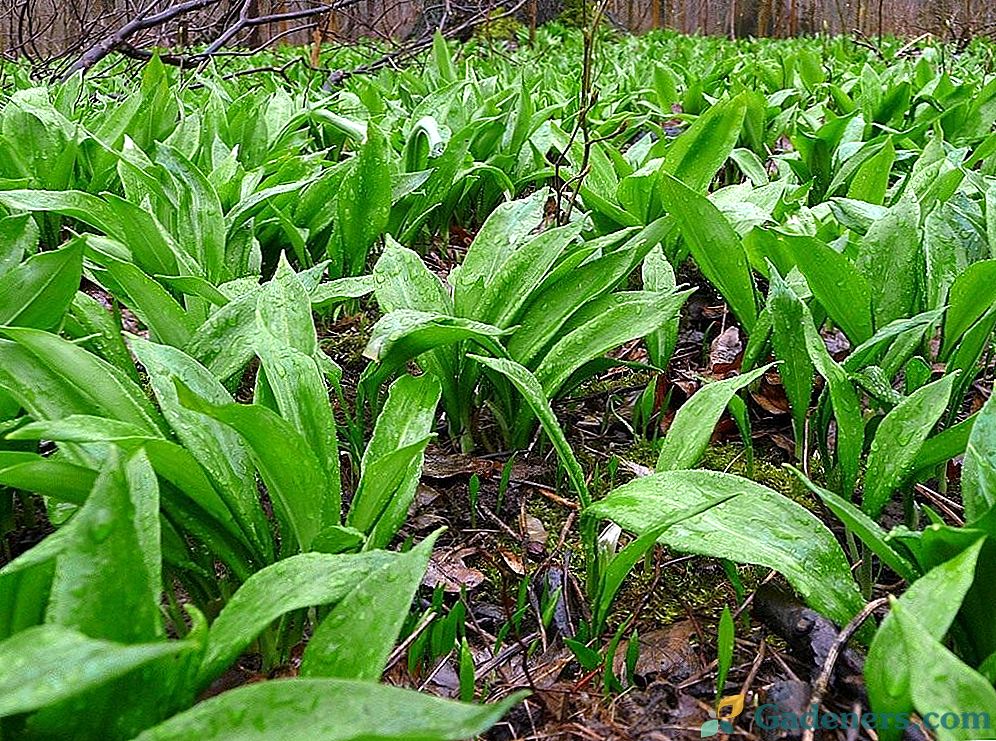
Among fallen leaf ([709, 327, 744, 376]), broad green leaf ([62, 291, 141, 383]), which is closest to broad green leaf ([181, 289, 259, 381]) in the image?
broad green leaf ([62, 291, 141, 383])

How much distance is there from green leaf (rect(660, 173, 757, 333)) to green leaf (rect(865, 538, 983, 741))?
3.26 ft

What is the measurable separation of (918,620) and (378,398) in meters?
1.22

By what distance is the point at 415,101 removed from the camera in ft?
15.4

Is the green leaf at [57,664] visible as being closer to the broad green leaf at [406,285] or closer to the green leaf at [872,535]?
the green leaf at [872,535]

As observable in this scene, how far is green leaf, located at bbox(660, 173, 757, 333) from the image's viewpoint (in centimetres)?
184

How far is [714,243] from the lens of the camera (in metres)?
1.89

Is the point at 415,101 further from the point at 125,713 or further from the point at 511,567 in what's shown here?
the point at 125,713

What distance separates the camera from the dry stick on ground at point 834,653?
1.07m

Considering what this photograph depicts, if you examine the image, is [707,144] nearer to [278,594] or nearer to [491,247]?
[491,247]

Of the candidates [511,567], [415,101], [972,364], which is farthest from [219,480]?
[415,101]

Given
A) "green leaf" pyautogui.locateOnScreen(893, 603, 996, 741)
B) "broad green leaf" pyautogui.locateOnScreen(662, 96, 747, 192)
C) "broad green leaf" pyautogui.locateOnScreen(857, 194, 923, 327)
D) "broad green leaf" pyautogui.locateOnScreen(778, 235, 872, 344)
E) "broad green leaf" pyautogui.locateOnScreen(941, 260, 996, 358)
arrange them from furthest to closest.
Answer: "broad green leaf" pyautogui.locateOnScreen(662, 96, 747, 192) → "broad green leaf" pyautogui.locateOnScreen(857, 194, 923, 327) → "broad green leaf" pyautogui.locateOnScreen(778, 235, 872, 344) → "broad green leaf" pyautogui.locateOnScreen(941, 260, 996, 358) → "green leaf" pyautogui.locateOnScreen(893, 603, 996, 741)

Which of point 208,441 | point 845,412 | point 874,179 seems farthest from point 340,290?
point 874,179

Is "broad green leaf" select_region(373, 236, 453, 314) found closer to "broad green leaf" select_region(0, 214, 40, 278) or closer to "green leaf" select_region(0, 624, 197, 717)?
"broad green leaf" select_region(0, 214, 40, 278)

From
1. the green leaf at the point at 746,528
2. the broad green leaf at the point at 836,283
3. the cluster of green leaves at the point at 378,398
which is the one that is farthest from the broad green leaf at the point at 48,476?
the broad green leaf at the point at 836,283
